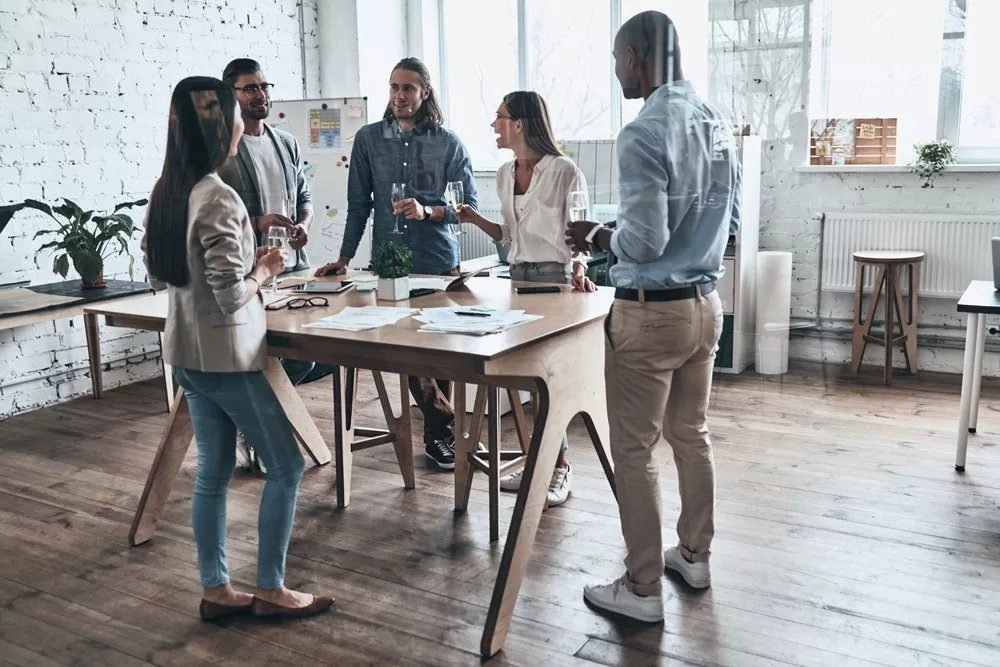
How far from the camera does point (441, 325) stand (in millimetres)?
2432

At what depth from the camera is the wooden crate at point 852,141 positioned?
4977 millimetres

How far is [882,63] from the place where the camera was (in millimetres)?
4969

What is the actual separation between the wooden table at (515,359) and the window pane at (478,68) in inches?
150

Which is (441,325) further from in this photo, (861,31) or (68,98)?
(861,31)

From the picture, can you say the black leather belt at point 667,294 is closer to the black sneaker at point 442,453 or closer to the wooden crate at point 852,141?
the black sneaker at point 442,453

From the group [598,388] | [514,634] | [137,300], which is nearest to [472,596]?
[514,634]

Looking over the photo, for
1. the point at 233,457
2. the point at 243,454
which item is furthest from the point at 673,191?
the point at 243,454

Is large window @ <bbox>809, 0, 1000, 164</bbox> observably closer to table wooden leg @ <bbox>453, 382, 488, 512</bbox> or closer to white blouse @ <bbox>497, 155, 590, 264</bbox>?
white blouse @ <bbox>497, 155, 590, 264</bbox>

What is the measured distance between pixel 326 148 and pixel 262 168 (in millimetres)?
2242

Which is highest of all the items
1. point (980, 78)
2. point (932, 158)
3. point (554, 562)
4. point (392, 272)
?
Answer: point (980, 78)

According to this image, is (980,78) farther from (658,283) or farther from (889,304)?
(658,283)

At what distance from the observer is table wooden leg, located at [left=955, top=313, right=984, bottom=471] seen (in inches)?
133

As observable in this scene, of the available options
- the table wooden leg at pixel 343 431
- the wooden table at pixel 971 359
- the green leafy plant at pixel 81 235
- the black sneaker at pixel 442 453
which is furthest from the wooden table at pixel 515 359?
the green leafy plant at pixel 81 235

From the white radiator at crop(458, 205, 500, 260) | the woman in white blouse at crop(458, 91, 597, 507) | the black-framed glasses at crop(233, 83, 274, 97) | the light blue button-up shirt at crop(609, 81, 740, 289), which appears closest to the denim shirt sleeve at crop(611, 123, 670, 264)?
the light blue button-up shirt at crop(609, 81, 740, 289)
